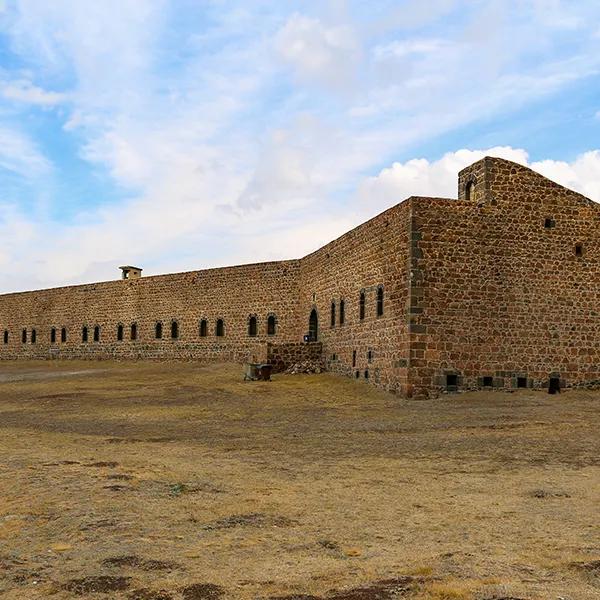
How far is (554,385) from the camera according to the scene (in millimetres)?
17938

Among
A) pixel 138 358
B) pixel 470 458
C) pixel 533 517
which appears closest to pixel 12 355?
pixel 138 358

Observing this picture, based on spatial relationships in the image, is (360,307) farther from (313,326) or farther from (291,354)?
(313,326)

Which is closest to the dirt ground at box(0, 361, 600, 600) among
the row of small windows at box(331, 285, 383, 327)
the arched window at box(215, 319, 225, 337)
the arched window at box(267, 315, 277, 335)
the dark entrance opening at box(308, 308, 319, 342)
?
the row of small windows at box(331, 285, 383, 327)

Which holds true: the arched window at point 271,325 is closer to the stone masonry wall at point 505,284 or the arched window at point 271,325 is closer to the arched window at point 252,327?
the arched window at point 252,327

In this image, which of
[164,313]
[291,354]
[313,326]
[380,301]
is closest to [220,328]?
[164,313]

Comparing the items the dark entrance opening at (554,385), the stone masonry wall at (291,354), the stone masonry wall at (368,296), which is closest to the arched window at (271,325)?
the stone masonry wall at (368,296)

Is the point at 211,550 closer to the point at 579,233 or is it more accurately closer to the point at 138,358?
the point at 579,233

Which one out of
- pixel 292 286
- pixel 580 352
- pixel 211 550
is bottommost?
pixel 211 550

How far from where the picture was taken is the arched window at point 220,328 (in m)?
29.9

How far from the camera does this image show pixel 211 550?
204 inches

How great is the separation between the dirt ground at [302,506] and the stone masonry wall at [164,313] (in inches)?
449

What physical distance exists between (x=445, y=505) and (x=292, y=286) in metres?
21.2

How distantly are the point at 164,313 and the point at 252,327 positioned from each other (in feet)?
18.8

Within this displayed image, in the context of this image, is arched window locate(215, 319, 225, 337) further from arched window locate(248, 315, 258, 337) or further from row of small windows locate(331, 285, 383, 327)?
row of small windows locate(331, 285, 383, 327)
